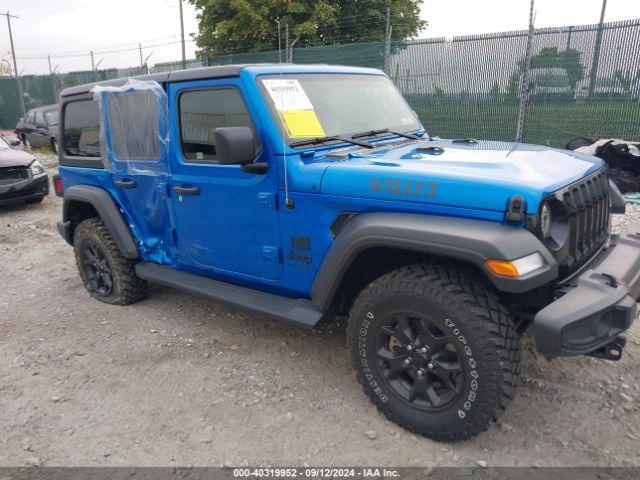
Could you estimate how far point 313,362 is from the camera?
3.47 meters

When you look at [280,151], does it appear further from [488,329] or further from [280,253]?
[488,329]

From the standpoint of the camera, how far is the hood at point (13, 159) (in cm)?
812

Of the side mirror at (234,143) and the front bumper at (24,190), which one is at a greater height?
the side mirror at (234,143)

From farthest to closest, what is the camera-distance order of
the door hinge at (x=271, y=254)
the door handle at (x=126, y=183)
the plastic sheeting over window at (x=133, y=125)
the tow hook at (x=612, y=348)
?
the door handle at (x=126, y=183)
the plastic sheeting over window at (x=133, y=125)
the door hinge at (x=271, y=254)
the tow hook at (x=612, y=348)

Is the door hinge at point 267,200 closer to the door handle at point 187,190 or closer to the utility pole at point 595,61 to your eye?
the door handle at point 187,190

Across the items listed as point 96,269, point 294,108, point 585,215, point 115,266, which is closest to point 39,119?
point 96,269

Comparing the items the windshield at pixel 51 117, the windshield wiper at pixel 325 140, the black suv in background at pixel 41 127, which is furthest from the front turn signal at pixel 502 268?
the windshield at pixel 51 117

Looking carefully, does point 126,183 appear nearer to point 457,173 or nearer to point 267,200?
point 267,200

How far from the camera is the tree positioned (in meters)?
18.6

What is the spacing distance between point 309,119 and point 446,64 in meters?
8.02

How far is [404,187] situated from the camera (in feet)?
8.25

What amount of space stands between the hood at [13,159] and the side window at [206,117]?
6.08 metres

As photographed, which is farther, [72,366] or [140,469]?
[72,366]

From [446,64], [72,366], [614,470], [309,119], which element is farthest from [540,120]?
[72,366]
